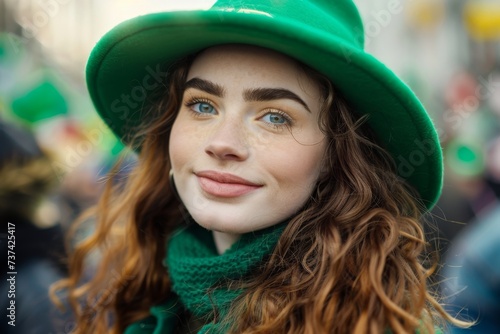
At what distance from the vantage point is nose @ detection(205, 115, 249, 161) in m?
1.82

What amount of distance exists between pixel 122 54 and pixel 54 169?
1064 millimetres

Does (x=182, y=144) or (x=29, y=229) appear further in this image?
(x=29, y=229)

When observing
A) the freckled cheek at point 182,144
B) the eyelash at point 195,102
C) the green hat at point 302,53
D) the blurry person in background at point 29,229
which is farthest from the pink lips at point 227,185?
the blurry person in background at point 29,229

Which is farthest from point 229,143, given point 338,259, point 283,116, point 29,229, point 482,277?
point 482,277

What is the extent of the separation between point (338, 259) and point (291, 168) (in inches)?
11.6

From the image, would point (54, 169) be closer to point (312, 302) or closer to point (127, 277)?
point (127, 277)

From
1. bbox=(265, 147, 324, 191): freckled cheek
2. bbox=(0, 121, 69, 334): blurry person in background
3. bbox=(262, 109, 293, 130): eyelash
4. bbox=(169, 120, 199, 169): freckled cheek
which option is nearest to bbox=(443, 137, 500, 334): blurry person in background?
→ bbox=(265, 147, 324, 191): freckled cheek

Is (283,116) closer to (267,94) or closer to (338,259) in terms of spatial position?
(267,94)

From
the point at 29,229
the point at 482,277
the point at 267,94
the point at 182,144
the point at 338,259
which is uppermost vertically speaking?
the point at 267,94

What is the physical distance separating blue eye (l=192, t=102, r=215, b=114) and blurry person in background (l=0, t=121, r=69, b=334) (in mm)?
1127

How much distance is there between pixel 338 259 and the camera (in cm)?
181

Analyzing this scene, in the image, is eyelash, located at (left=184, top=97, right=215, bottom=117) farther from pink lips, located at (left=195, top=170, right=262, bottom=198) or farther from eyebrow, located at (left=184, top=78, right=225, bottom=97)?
pink lips, located at (left=195, top=170, right=262, bottom=198)

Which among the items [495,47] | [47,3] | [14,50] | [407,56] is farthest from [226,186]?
[407,56]

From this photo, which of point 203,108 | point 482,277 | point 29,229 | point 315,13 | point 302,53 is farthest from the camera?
point 482,277
